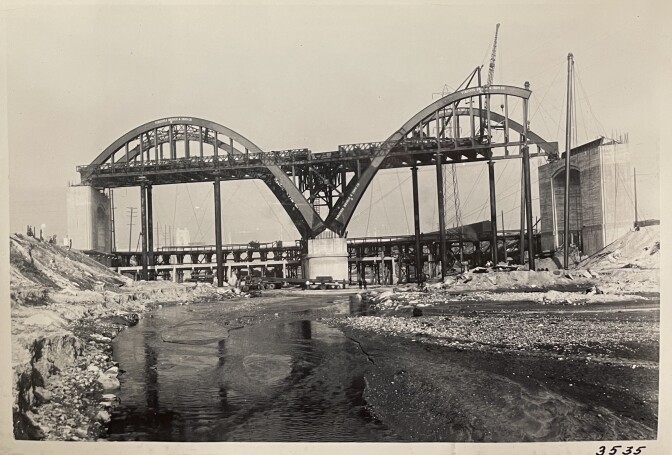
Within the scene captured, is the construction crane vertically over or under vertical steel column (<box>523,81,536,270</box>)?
over

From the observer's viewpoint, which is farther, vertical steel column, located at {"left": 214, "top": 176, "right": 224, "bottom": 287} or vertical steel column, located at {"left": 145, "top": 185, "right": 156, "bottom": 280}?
vertical steel column, located at {"left": 214, "top": 176, "right": 224, "bottom": 287}

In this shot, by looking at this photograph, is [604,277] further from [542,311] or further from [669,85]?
[669,85]

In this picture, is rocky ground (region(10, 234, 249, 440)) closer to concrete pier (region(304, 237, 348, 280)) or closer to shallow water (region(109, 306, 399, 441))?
shallow water (region(109, 306, 399, 441))

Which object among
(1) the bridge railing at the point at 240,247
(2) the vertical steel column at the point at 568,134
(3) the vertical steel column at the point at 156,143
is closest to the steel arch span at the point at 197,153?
(3) the vertical steel column at the point at 156,143

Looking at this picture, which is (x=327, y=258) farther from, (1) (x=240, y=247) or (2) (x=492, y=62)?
(2) (x=492, y=62)

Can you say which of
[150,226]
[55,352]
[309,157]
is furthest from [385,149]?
[55,352]

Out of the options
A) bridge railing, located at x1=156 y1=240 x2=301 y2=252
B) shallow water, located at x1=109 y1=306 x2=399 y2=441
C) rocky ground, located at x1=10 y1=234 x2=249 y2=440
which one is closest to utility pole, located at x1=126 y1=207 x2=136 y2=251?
rocky ground, located at x1=10 y1=234 x2=249 y2=440
